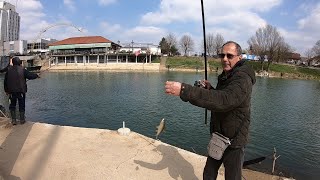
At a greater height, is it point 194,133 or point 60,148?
point 60,148

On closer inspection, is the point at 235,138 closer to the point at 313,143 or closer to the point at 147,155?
the point at 147,155

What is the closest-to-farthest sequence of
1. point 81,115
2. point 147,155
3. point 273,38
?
1. point 147,155
2. point 81,115
3. point 273,38

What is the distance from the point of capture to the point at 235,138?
390 centimetres

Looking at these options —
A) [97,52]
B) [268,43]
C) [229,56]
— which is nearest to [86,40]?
[97,52]

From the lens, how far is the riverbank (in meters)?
5.99

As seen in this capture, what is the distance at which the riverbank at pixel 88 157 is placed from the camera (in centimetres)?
599

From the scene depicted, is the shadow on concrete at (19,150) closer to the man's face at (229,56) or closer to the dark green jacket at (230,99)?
the dark green jacket at (230,99)

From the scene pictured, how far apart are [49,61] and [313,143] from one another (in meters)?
85.1

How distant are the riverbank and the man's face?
10.2ft

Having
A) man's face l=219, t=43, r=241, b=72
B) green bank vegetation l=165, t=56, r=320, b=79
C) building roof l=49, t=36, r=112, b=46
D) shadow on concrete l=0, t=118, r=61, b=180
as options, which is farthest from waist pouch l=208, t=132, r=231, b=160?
building roof l=49, t=36, r=112, b=46

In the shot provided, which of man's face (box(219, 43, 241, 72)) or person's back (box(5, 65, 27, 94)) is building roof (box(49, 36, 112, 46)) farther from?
man's face (box(219, 43, 241, 72))

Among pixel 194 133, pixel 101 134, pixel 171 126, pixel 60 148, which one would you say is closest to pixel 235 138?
pixel 60 148

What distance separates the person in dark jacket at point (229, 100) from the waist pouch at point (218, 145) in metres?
0.06

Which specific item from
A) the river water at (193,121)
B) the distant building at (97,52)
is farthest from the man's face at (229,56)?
the distant building at (97,52)
